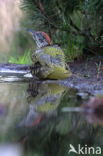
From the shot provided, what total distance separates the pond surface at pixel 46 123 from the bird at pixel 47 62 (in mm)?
426

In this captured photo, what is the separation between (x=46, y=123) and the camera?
9.25 ft

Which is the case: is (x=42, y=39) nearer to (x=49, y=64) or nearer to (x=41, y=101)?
(x=49, y=64)

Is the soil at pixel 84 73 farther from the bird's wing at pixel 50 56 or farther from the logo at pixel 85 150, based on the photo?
the logo at pixel 85 150

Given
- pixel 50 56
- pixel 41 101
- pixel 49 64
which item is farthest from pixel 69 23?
pixel 41 101

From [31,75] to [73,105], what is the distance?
1.59 meters

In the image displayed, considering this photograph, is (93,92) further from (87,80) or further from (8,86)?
(8,86)

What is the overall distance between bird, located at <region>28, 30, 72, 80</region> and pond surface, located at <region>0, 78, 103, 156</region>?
1.40 feet

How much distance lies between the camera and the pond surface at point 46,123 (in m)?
2.41

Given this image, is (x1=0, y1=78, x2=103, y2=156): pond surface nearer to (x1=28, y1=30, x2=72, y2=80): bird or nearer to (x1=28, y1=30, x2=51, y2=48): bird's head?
(x1=28, y1=30, x2=72, y2=80): bird

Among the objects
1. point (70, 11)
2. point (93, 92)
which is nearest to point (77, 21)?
point (70, 11)

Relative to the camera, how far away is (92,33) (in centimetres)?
546

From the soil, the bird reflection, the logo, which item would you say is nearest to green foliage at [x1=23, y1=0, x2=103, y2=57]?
the soil

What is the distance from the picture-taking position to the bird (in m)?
4.41

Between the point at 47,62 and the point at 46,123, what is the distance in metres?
1.71
